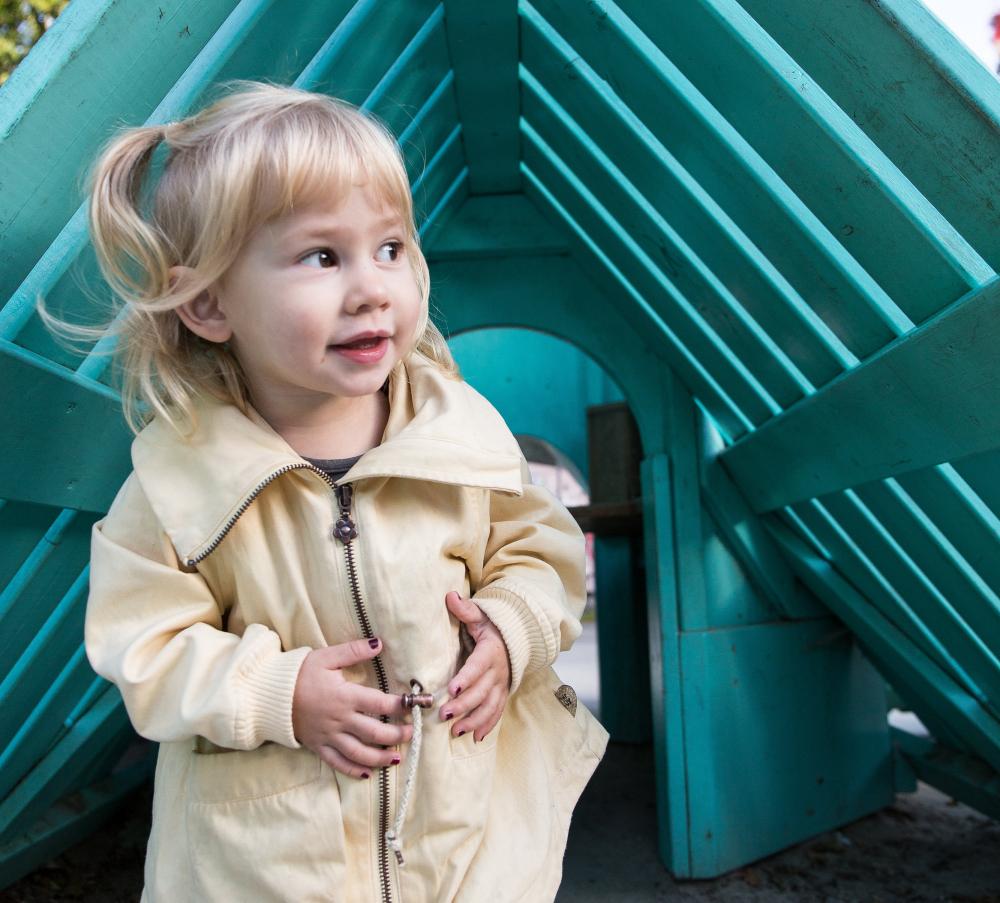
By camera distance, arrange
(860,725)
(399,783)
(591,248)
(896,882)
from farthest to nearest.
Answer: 1. (860,725)
2. (591,248)
3. (896,882)
4. (399,783)

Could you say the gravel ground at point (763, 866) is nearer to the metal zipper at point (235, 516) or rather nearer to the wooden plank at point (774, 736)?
the wooden plank at point (774, 736)

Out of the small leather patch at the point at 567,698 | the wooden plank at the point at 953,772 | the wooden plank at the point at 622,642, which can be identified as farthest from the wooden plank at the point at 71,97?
the wooden plank at the point at 622,642

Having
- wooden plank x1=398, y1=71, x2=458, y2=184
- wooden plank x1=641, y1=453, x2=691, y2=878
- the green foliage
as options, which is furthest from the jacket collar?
the green foliage

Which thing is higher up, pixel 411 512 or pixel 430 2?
pixel 430 2

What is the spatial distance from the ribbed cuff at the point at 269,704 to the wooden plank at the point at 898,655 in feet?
6.51

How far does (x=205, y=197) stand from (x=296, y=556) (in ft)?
1.55

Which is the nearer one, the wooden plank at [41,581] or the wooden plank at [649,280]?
the wooden plank at [41,581]

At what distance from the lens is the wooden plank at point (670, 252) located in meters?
2.31

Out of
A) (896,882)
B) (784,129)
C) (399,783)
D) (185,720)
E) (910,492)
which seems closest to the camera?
(185,720)

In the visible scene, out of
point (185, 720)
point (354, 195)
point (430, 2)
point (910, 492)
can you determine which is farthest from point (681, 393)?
point (185, 720)

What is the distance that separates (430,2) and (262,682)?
1.63 meters

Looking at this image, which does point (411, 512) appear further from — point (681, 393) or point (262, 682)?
point (681, 393)

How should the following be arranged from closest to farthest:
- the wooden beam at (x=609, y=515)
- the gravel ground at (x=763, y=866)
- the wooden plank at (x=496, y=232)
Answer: the gravel ground at (x=763, y=866) < the wooden plank at (x=496, y=232) < the wooden beam at (x=609, y=515)

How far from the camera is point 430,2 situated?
88.4 inches
